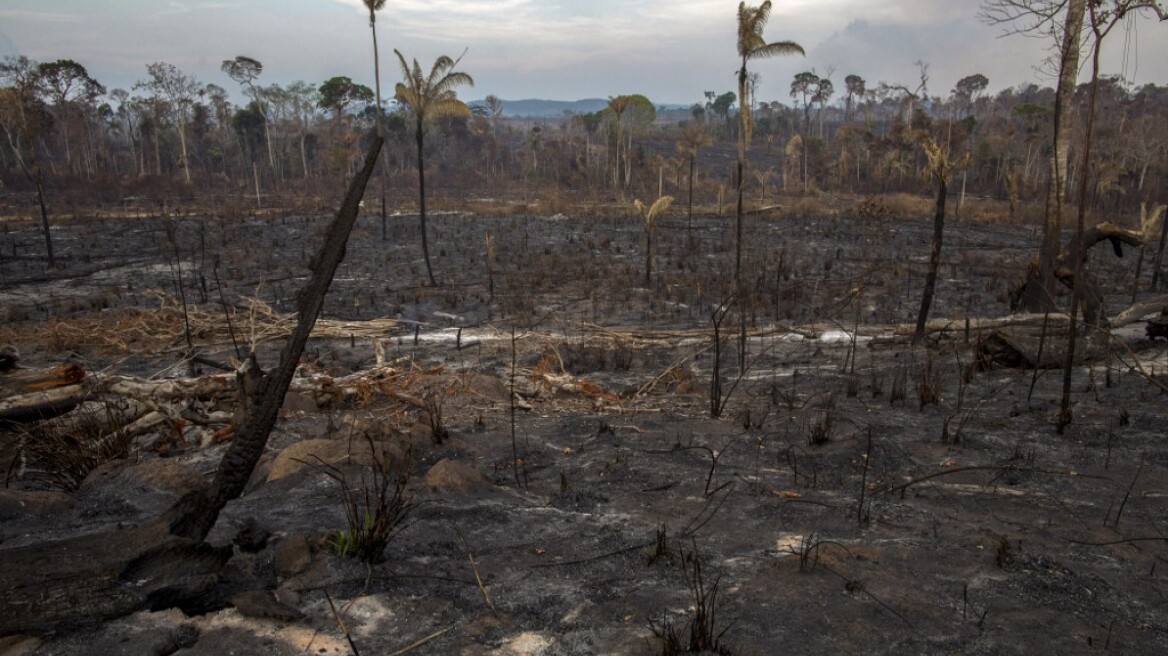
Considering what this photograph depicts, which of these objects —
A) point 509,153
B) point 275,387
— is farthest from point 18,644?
point 509,153

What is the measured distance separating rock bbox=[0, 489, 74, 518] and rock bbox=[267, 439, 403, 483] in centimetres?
128

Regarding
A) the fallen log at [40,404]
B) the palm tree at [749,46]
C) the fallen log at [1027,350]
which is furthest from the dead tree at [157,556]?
the palm tree at [749,46]

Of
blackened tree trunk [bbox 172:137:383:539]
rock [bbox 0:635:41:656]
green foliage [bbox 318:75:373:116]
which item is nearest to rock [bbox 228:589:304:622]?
blackened tree trunk [bbox 172:137:383:539]

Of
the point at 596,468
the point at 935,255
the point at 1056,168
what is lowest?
the point at 596,468

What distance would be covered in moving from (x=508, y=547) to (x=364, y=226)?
30.8m

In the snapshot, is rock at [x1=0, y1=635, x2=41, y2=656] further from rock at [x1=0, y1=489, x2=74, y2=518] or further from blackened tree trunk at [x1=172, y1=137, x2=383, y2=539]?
rock at [x1=0, y1=489, x2=74, y2=518]

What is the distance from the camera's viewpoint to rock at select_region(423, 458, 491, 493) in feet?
16.4

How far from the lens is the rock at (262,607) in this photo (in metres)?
3.01

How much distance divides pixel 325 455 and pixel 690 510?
2.96 meters

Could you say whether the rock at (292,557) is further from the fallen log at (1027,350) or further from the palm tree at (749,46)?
the palm tree at (749,46)

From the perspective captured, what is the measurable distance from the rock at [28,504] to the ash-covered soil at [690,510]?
0.02 metres

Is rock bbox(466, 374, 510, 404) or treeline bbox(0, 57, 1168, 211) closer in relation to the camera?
rock bbox(466, 374, 510, 404)

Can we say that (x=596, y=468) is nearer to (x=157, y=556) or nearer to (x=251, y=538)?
(x=251, y=538)

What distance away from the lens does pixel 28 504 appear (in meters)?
4.32
